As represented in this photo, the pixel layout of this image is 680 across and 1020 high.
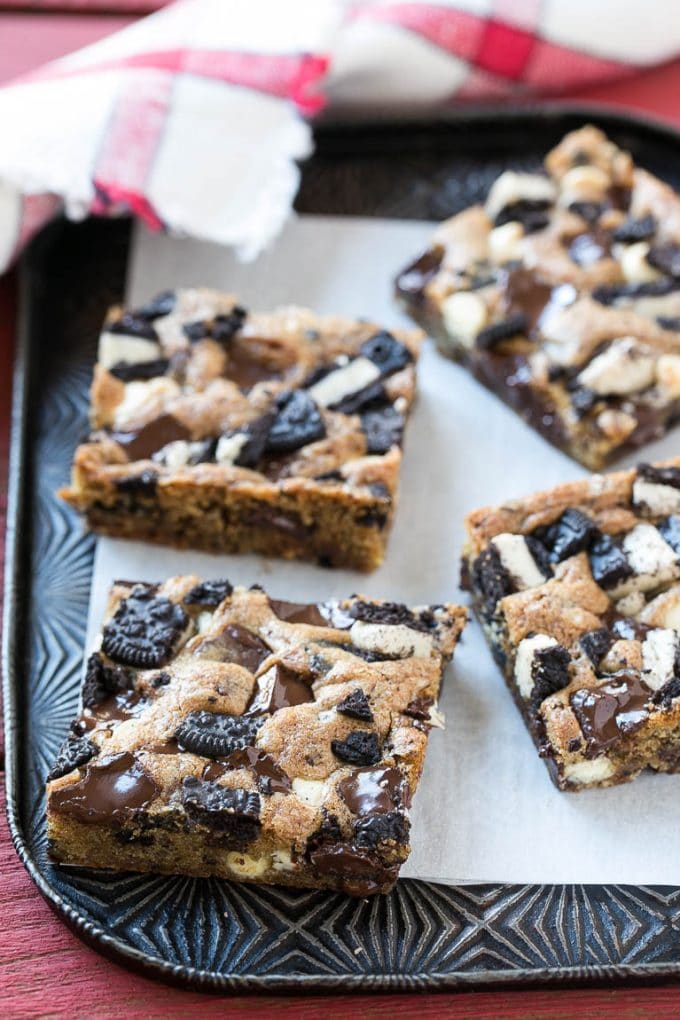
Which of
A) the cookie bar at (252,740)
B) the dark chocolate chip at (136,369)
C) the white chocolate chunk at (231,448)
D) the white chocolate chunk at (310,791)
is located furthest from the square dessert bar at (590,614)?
the dark chocolate chip at (136,369)

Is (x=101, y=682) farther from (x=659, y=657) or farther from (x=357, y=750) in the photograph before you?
(x=659, y=657)

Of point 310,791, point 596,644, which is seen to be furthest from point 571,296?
point 310,791

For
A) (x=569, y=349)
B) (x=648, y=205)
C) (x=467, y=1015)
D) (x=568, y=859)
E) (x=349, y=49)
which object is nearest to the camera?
(x=467, y=1015)

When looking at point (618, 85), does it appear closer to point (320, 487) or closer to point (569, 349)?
point (569, 349)

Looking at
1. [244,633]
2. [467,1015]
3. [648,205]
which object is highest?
[648,205]

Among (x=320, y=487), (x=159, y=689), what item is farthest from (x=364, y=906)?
(x=320, y=487)

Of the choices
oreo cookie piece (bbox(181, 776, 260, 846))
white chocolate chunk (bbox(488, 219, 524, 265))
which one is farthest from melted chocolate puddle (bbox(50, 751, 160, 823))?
white chocolate chunk (bbox(488, 219, 524, 265))
